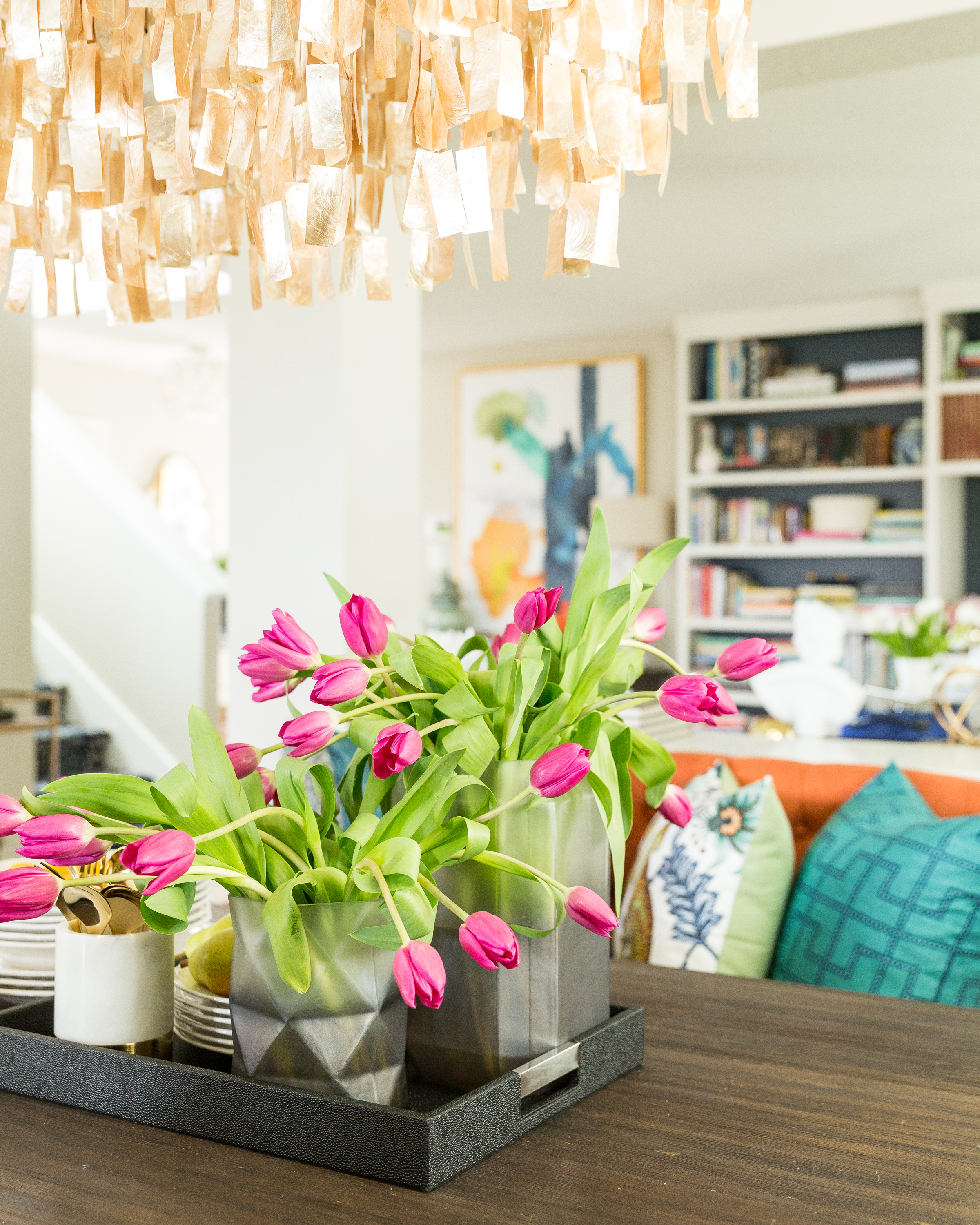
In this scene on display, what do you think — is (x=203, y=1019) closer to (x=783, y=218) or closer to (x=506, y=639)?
(x=506, y=639)

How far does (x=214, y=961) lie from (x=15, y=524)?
331 centimetres

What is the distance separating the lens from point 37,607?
19.9ft

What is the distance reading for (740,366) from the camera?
230 inches

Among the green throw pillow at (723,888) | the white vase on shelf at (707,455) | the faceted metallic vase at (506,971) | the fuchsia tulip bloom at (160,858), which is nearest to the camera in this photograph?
the fuchsia tulip bloom at (160,858)

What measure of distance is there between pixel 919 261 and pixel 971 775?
343 centimetres

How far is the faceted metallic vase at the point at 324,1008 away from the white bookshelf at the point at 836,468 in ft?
15.5

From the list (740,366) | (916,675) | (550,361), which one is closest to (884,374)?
(740,366)

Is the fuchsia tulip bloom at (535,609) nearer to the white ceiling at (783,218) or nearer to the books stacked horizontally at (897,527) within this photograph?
the white ceiling at (783,218)

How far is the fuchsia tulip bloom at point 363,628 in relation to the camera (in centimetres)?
87

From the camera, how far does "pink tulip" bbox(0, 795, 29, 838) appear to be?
73cm

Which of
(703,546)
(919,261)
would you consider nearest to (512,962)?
Answer: (919,261)

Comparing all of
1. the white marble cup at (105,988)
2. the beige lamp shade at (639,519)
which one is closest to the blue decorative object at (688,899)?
the white marble cup at (105,988)

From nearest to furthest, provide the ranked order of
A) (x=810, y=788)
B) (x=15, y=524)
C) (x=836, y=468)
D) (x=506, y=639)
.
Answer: (x=506, y=639) < (x=810, y=788) < (x=15, y=524) < (x=836, y=468)

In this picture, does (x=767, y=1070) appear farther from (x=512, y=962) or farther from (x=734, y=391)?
(x=734, y=391)
